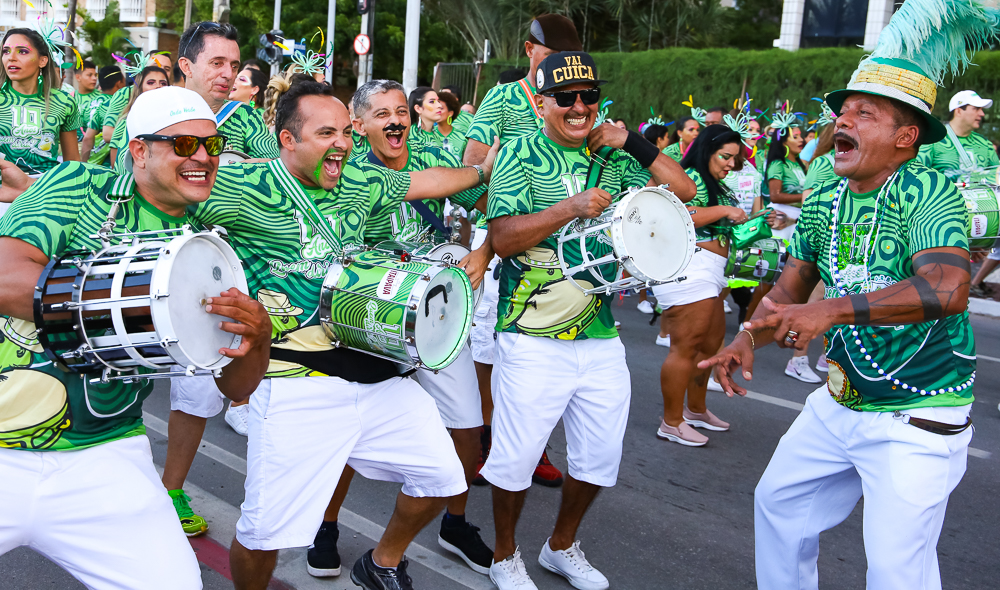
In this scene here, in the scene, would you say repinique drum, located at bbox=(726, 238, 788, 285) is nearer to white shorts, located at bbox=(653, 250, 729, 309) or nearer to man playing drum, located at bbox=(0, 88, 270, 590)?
white shorts, located at bbox=(653, 250, 729, 309)

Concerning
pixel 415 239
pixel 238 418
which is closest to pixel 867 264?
pixel 415 239

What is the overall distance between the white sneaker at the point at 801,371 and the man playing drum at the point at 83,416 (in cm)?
571

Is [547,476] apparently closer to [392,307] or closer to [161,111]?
[392,307]

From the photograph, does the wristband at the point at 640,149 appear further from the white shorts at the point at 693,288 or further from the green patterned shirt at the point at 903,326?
the white shorts at the point at 693,288

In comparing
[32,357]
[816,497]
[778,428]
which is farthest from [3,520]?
[778,428]

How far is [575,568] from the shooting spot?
3756mm

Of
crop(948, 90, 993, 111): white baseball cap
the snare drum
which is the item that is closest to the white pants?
the snare drum

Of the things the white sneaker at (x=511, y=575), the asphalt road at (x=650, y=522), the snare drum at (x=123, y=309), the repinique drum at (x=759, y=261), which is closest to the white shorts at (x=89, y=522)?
the snare drum at (x=123, y=309)

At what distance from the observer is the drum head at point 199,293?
7.44 feet

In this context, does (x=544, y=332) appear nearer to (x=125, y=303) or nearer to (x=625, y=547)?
(x=625, y=547)

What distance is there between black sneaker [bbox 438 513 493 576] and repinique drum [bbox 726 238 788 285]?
3.19m

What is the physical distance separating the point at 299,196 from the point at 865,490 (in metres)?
2.18

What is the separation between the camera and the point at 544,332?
12.1 ft

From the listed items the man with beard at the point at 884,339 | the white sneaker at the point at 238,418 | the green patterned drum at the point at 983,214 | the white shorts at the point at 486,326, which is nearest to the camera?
the man with beard at the point at 884,339
